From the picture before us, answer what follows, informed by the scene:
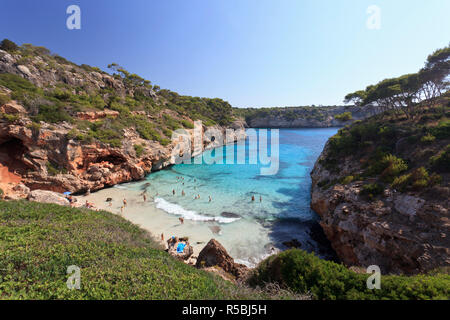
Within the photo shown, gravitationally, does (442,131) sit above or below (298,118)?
below

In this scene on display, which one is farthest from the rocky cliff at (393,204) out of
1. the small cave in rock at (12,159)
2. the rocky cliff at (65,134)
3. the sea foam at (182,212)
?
the small cave in rock at (12,159)

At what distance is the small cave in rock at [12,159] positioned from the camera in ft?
45.8

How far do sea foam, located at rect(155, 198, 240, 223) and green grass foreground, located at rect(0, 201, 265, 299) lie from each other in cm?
806

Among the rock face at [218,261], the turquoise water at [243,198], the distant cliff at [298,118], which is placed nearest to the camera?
the rock face at [218,261]

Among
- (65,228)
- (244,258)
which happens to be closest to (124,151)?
(65,228)

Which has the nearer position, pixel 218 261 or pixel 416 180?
pixel 218 261

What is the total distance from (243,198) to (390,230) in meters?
12.1

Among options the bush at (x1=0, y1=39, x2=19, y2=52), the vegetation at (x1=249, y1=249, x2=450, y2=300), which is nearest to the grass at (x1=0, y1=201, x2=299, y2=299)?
the vegetation at (x1=249, y1=249, x2=450, y2=300)

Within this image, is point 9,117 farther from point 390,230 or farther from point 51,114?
point 390,230

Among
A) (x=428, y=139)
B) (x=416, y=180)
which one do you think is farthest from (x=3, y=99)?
(x=428, y=139)

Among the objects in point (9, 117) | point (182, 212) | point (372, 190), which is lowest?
point (182, 212)

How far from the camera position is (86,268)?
14.1ft

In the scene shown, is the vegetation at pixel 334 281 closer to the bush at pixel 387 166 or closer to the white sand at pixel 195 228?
the white sand at pixel 195 228

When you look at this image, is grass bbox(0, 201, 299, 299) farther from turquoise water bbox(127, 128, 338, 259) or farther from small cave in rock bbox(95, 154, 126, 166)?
small cave in rock bbox(95, 154, 126, 166)
